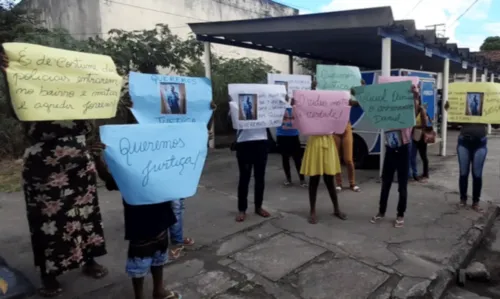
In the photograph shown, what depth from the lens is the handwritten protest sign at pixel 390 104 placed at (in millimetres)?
4465

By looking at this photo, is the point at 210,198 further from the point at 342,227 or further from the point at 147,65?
the point at 147,65

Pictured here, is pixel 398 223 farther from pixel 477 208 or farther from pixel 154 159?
pixel 154 159

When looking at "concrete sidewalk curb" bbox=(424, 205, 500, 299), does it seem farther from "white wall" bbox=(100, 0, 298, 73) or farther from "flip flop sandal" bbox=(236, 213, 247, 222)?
"white wall" bbox=(100, 0, 298, 73)

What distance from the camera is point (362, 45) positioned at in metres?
9.58

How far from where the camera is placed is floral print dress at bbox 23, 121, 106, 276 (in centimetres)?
294

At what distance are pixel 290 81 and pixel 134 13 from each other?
816 centimetres

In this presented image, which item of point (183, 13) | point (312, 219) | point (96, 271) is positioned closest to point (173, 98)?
point (96, 271)

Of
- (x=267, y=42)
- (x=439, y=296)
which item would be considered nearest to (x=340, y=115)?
(x=439, y=296)

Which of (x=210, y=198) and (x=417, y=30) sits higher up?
(x=417, y=30)

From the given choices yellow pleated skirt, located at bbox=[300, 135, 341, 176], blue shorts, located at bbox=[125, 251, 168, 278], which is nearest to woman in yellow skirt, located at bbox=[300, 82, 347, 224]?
yellow pleated skirt, located at bbox=[300, 135, 341, 176]

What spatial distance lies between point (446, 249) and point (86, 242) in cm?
347

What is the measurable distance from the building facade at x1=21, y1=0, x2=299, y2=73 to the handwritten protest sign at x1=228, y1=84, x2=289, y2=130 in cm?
834

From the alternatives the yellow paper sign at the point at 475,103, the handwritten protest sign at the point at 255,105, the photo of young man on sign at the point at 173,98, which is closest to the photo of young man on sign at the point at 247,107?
the handwritten protest sign at the point at 255,105

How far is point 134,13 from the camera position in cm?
1233
